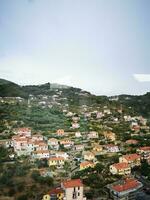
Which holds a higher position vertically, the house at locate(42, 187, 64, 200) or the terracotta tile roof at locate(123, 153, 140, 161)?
the terracotta tile roof at locate(123, 153, 140, 161)

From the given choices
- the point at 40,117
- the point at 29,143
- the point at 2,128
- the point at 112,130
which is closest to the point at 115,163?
the point at 29,143

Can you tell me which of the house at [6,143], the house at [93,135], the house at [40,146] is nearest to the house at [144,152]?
the house at [93,135]

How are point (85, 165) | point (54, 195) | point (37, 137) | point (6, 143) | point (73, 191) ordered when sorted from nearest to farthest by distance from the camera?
point (73, 191) < point (54, 195) < point (85, 165) < point (6, 143) < point (37, 137)

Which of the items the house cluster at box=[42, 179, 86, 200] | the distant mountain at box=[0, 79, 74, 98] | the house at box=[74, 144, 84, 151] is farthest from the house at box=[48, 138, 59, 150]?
the distant mountain at box=[0, 79, 74, 98]

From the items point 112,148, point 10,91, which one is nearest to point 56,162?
point 112,148

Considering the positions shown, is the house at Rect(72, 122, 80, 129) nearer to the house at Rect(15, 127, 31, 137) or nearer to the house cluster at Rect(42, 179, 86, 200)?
the house at Rect(15, 127, 31, 137)

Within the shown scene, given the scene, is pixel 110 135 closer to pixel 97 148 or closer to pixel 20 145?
pixel 97 148

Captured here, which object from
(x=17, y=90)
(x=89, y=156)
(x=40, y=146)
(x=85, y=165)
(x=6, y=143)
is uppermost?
(x=17, y=90)
